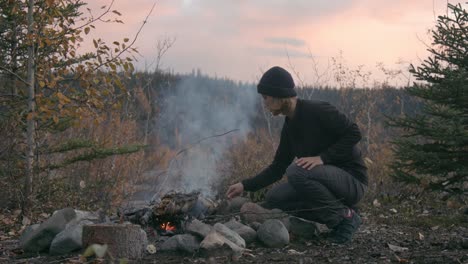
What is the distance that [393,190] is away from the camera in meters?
10.0

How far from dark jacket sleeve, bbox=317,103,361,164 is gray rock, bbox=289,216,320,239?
2.12ft

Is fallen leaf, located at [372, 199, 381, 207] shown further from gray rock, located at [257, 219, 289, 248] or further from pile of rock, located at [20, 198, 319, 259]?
gray rock, located at [257, 219, 289, 248]

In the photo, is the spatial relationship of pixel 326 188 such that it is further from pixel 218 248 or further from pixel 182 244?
pixel 182 244

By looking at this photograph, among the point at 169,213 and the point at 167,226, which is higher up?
the point at 169,213

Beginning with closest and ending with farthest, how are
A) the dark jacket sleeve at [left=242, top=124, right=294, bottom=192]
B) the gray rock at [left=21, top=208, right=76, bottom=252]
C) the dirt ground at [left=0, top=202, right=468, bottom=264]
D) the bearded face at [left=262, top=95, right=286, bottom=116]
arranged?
the dirt ground at [left=0, top=202, right=468, bottom=264] → the gray rock at [left=21, top=208, right=76, bottom=252] → the bearded face at [left=262, top=95, right=286, bottom=116] → the dark jacket sleeve at [left=242, top=124, right=294, bottom=192]

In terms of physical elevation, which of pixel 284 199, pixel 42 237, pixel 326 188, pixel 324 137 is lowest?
pixel 42 237

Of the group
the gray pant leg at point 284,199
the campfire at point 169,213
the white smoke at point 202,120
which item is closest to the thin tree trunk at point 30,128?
the campfire at point 169,213

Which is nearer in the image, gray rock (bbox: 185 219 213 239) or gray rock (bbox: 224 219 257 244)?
gray rock (bbox: 185 219 213 239)

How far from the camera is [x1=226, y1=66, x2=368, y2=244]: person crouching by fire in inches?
194

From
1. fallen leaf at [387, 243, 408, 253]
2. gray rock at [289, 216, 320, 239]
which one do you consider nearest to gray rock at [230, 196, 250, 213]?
gray rock at [289, 216, 320, 239]

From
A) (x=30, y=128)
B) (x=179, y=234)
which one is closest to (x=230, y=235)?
(x=179, y=234)

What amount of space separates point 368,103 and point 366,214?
9.15 m

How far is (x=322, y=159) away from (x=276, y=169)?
0.69 meters

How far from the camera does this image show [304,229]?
204 inches
